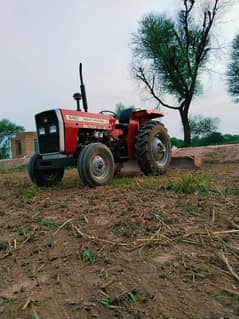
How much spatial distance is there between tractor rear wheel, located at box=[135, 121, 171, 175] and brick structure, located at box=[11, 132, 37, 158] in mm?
12370

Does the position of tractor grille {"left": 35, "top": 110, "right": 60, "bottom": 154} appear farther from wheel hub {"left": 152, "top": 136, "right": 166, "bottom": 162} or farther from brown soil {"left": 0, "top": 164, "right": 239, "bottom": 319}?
wheel hub {"left": 152, "top": 136, "right": 166, "bottom": 162}

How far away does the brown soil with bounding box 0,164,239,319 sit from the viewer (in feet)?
5.31

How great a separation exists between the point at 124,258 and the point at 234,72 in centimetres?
1671

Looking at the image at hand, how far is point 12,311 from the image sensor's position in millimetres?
1622

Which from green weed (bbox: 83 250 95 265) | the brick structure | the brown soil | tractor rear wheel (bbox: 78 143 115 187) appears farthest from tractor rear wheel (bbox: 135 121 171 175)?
the brick structure

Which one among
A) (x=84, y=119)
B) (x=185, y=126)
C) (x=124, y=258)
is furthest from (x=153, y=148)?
(x=185, y=126)

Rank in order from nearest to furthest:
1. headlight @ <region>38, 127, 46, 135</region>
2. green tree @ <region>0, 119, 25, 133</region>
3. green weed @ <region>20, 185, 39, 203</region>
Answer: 1. green weed @ <region>20, 185, 39, 203</region>
2. headlight @ <region>38, 127, 46, 135</region>
3. green tree @ <region>0, 119, 25, 133</region>

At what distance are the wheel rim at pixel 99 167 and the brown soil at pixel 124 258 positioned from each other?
982mm

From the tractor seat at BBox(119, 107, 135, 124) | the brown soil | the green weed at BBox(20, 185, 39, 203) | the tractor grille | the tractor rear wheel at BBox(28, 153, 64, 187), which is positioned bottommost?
the brown soil

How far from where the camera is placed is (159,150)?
557cm

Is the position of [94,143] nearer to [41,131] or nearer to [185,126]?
[41,131]

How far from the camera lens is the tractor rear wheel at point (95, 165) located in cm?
412

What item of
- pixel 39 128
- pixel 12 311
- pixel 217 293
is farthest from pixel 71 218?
pixel 39 128

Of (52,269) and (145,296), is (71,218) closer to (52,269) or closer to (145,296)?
(52,269)
